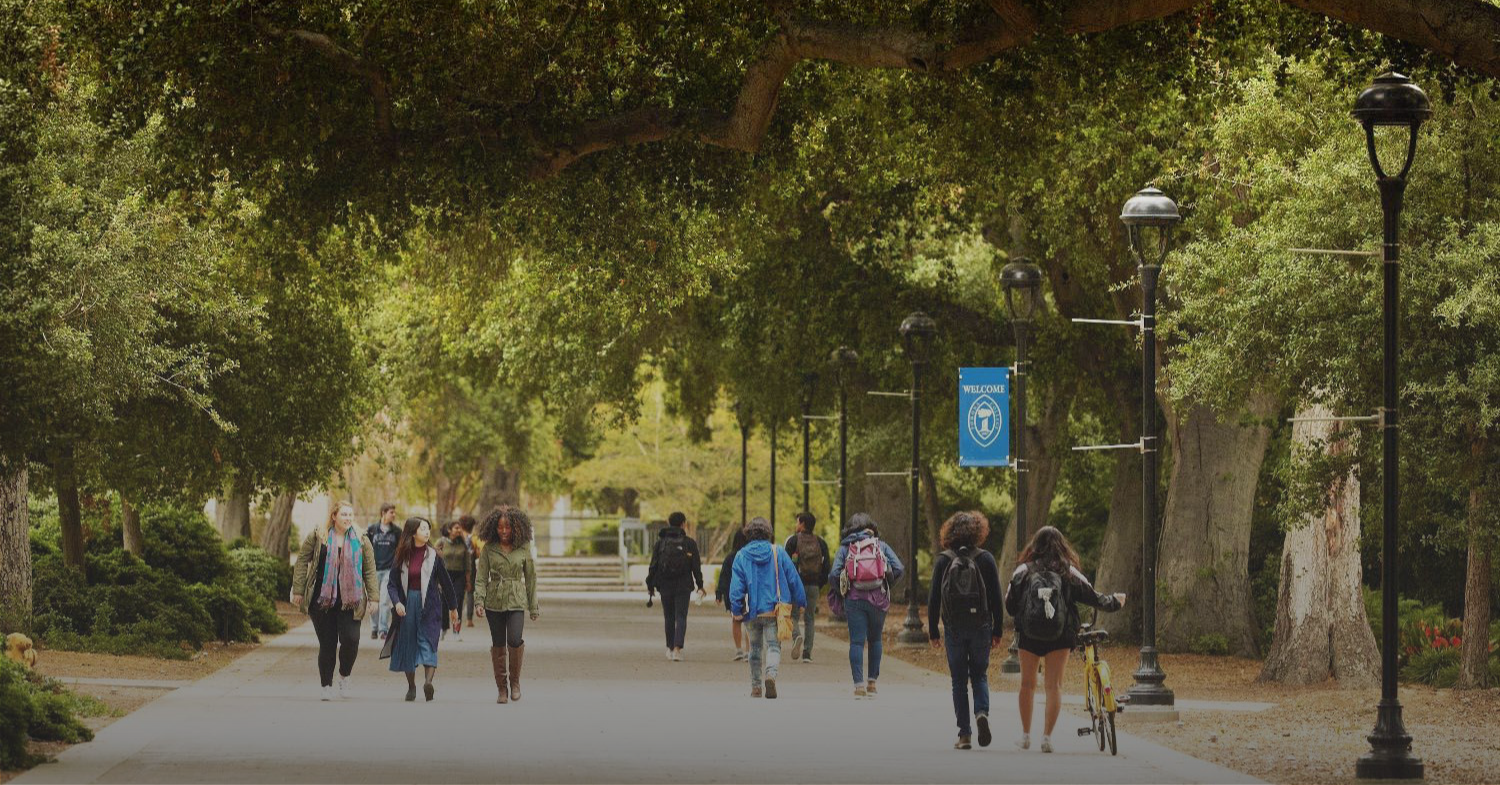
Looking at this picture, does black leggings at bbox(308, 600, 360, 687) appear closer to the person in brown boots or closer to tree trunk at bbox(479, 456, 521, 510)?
the person in brown boots

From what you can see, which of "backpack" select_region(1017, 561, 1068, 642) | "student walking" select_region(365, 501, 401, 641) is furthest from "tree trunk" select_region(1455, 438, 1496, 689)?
"student walking" select_region(365, 501, 401, 641)

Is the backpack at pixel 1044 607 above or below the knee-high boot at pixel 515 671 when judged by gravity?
above

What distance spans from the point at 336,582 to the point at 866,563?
4649 mm

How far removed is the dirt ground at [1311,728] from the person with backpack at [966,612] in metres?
1.58

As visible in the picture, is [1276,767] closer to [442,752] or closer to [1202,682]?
[442,752]

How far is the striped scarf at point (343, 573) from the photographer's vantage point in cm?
1845

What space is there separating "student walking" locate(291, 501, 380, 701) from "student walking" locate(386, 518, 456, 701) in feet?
1.18

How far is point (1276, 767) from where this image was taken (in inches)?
556

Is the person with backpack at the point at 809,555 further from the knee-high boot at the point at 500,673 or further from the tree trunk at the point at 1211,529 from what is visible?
the tree trunk at the point at 1211,529

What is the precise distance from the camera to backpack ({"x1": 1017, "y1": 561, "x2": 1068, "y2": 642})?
46.2 feet

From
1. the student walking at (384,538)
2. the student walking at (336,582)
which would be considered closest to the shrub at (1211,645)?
the student walking at (384,538)

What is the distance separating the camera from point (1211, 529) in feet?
95.9

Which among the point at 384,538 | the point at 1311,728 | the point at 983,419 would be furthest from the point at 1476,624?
the point at 384,538

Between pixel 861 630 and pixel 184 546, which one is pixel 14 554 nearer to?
pixel 184 546
